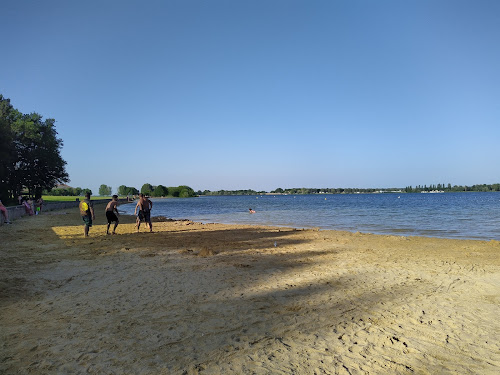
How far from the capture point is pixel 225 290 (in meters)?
6.14

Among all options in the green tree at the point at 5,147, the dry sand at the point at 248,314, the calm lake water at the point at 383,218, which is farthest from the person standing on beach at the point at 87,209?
the green tree at the point at 5,147

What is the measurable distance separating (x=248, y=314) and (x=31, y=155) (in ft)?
156

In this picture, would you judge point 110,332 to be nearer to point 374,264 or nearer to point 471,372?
point 471,372

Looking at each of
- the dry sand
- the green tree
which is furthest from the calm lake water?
the green tree

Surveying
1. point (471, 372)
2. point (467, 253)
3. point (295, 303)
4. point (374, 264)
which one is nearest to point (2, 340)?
point (295, 303)

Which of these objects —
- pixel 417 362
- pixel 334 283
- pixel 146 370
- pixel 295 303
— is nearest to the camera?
pixel 146 370

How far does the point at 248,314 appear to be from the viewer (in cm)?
491

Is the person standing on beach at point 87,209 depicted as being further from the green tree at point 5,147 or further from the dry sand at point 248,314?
the green tree at point 5,147

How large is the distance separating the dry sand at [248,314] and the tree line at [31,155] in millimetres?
39532

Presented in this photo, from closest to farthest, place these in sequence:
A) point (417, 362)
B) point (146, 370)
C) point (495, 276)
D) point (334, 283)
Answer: point (146, 370), point (417, 362), point (334, 283), point (495, 276)

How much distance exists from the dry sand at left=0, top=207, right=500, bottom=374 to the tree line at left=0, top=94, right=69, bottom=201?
1556 inches

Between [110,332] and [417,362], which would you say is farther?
[110,332]

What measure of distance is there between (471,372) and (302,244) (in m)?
9.10

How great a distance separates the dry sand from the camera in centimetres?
353
